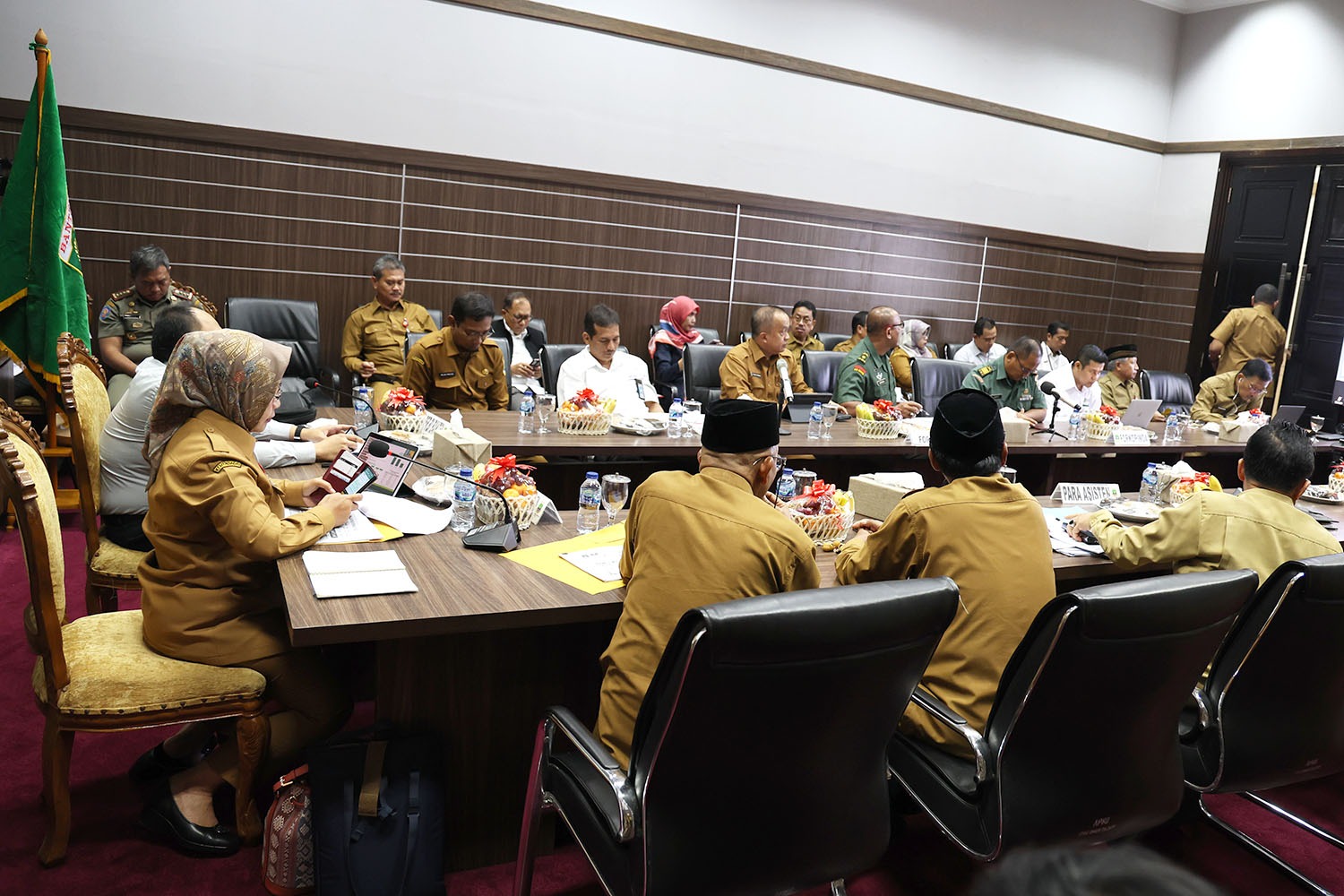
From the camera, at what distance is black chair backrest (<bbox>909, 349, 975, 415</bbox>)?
5652 millimetres

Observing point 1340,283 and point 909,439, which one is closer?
point 909,439

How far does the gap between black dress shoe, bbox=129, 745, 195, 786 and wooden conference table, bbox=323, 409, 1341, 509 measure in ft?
5.00

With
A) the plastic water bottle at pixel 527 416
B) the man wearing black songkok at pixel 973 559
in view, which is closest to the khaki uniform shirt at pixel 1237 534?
the man wearing black songkok at pixel 973 559

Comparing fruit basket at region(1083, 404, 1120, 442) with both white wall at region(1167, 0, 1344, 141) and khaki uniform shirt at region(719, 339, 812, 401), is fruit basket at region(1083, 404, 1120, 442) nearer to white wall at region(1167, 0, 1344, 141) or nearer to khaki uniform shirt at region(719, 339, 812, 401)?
khaki uniform shirt at region(719, 339, 812, 401)

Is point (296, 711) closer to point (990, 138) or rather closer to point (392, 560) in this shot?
point (392, 560)

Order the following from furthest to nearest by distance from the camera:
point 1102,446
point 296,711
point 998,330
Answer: point 998,330, point 1102,446, point 296,711

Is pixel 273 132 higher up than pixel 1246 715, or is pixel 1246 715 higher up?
pixel 273 132

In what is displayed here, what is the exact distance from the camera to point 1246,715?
2.18 m

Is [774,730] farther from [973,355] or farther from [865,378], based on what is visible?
[973,355]

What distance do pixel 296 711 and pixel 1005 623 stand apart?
162 cm

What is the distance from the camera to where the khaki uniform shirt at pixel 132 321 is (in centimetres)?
526

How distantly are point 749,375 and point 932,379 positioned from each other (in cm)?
113

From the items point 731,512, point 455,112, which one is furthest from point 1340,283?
point 731,512

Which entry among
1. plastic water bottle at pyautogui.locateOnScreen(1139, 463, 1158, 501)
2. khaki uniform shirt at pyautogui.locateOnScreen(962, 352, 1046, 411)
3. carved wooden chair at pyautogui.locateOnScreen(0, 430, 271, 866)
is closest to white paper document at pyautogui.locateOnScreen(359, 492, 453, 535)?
carved wooden chair at pyautogui.locateOnScreen(0, 430, 271, 866)
